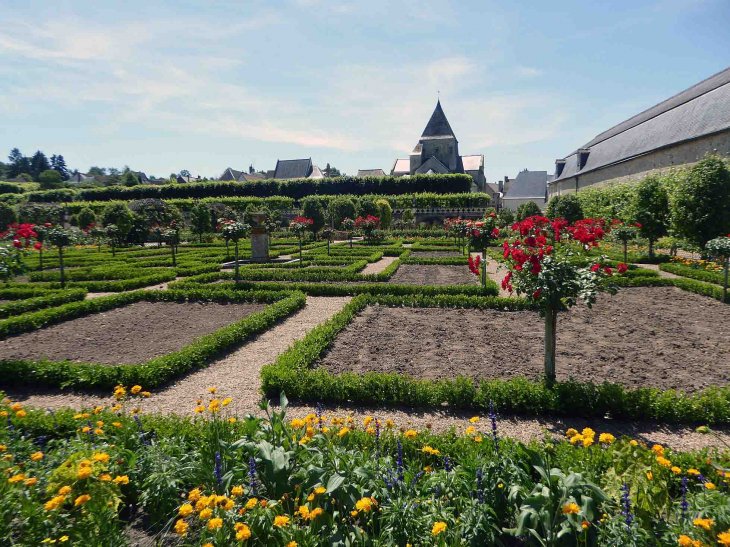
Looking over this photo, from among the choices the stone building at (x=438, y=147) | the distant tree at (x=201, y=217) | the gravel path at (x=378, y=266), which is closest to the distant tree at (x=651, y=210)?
the gravel path at (x=378, y=266)

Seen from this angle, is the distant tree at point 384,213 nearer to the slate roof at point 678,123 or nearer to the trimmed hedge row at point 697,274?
the slate roof at point 678,123

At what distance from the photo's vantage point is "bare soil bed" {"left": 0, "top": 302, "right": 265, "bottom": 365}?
7.37 metres

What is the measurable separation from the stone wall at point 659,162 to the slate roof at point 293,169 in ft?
143

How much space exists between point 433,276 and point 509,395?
33.7ft

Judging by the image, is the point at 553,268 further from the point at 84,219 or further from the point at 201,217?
the point at 84,219

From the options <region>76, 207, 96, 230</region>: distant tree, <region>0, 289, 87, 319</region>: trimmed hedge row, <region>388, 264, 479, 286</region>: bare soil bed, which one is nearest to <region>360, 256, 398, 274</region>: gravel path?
<region>388, 264, 479, 286</region>: bare soil bed

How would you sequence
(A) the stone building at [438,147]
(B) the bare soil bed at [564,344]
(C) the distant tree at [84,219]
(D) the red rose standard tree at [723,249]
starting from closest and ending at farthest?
1. (B) the bare soil bed at [564,344]
2. (D) the red rose standard tree at [723,249]
3. (C) the distant tree at [84,219]
4. (A) the stone building at [438,147]

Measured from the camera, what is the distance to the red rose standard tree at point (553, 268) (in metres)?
5.21

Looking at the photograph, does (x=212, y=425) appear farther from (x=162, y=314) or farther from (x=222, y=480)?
(x=162, y=314)

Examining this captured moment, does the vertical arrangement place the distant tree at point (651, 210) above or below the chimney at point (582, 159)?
below

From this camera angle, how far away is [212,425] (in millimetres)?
3654

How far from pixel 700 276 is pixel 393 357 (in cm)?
1243

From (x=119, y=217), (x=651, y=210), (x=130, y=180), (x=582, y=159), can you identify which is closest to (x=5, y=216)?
(x=119, y=217)

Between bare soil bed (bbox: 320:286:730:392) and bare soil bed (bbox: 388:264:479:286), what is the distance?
373 cm
